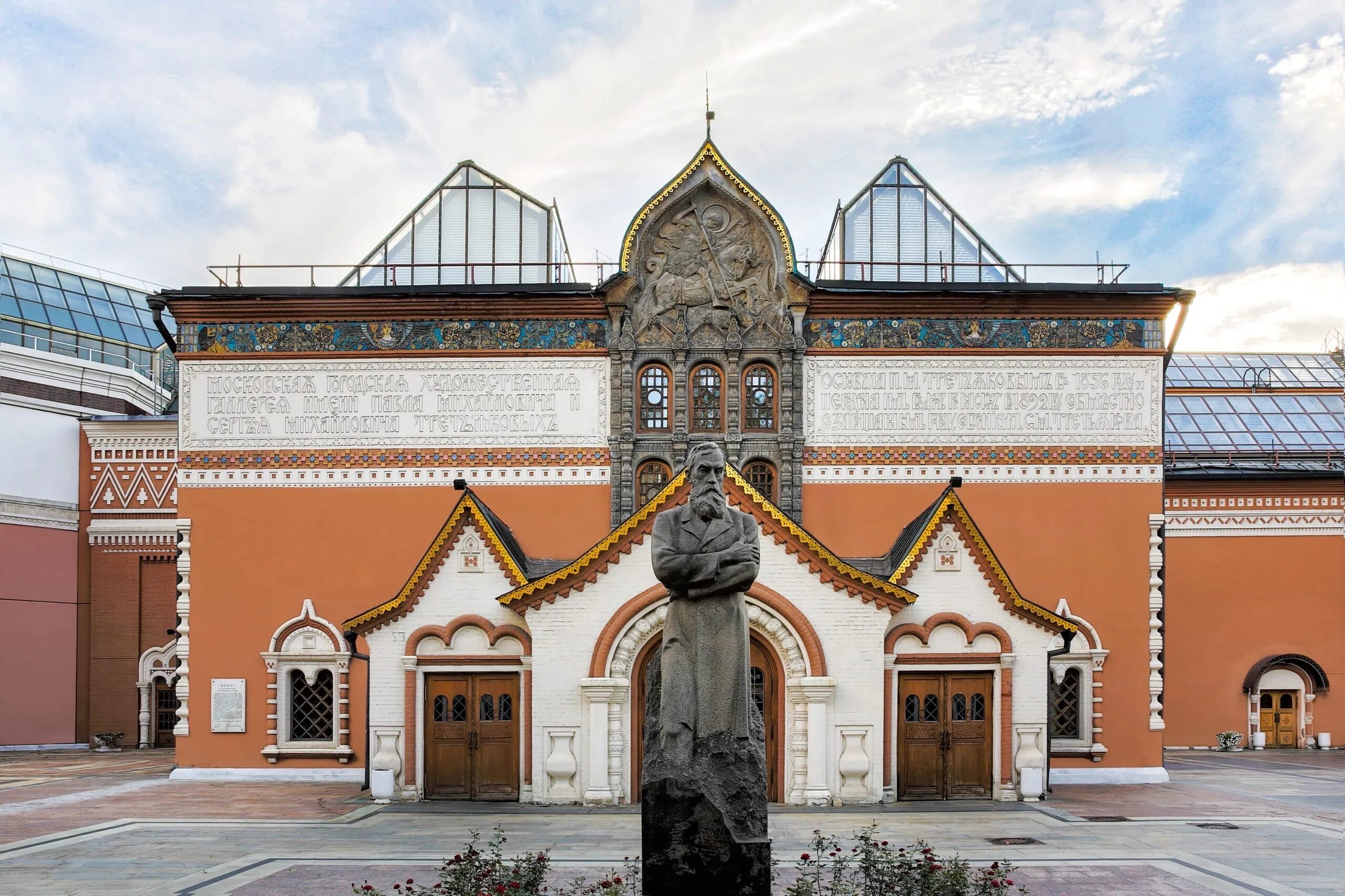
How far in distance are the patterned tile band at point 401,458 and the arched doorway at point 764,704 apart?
17.6 feet

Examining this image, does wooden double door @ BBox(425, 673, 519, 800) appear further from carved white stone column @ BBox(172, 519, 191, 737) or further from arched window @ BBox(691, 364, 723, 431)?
arched window @ BBox(691, 364, 723, 431)

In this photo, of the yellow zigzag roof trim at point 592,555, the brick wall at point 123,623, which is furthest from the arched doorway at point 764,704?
the brick wall at point 123,623

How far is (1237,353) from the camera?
130 ft

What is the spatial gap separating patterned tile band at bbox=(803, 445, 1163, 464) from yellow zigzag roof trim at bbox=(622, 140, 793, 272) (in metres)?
3.81

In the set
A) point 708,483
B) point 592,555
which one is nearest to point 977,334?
point 592,555

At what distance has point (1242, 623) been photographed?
1112 inches

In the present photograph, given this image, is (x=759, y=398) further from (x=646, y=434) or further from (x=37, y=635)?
(x=37, y=635)

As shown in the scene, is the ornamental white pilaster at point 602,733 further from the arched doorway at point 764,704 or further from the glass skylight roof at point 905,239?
the glass skylight roof at point 905,239

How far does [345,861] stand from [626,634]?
226 inches

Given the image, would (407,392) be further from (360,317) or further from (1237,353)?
(1237,353)

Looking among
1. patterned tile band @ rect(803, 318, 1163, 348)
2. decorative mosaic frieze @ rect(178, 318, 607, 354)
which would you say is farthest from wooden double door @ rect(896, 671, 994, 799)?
decorative mosaic frieze @ rect(178, 318, 607, 354)

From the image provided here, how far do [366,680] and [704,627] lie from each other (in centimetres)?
1489

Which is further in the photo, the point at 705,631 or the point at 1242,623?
the point at 1242,623

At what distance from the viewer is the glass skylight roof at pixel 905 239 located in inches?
984
